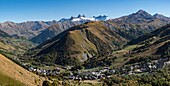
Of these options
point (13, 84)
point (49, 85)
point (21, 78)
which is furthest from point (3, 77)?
point (49, 85)

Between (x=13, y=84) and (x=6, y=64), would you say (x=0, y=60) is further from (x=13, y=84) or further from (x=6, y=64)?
(x=13, y=84)

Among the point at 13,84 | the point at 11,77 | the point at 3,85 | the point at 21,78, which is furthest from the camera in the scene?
the point at 21,78

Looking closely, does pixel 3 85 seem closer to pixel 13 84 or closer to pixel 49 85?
pixel 13 84

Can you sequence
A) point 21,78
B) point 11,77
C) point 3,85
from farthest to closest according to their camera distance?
point 21,78, point 11,77, point 3,85

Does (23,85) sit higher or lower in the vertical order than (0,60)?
lower

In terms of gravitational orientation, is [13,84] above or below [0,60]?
below

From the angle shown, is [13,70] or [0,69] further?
[13,70]

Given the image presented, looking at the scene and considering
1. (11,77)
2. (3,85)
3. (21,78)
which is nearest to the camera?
(3,85)

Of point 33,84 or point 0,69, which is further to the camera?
point 33,84

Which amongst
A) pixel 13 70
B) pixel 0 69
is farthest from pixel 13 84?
pixel 13 70
